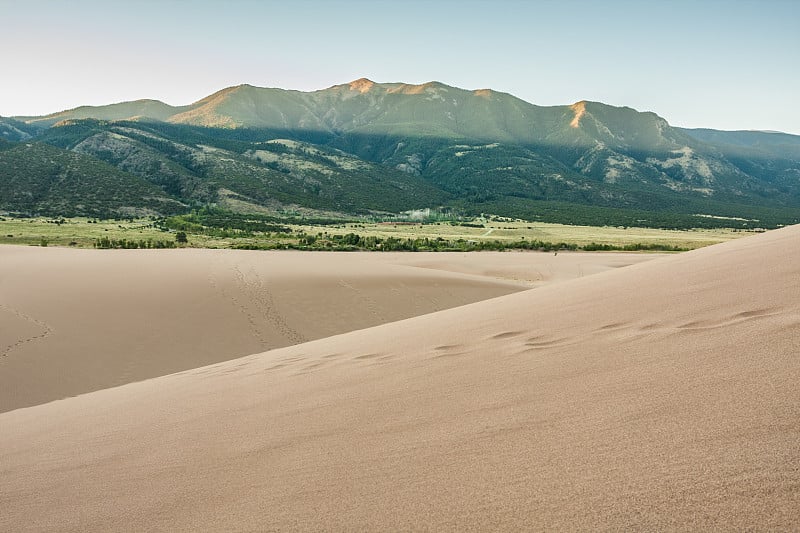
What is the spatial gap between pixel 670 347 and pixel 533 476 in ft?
7.40

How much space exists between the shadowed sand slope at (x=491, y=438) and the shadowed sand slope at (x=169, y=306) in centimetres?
701

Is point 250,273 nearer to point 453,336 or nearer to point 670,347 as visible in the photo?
point 453,336

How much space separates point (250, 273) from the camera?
2680 cm

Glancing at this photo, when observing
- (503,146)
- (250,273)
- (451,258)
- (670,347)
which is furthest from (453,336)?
(503,146)

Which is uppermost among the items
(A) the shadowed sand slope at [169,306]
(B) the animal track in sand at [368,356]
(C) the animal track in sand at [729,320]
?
(C) the animal track in sand at [729,320]

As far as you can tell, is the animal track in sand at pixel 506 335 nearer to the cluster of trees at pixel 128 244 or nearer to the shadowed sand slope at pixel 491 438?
the shadowed sand slope at pixel 491 438

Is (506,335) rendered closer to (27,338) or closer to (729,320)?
(729,320)

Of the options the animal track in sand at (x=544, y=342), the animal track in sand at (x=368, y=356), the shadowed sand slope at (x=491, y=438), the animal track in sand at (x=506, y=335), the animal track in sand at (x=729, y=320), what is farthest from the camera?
the animal track in sand at (x=368, y=356)

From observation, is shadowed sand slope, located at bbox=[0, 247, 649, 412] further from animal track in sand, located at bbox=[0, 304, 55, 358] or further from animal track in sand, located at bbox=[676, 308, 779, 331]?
animal track in sand, located at bbox=[676, 308, 779, 331]

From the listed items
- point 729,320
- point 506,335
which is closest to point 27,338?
point 506,335

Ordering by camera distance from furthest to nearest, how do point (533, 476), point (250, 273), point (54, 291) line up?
point (250, 273) < point (54, 291) < point (533, 476)

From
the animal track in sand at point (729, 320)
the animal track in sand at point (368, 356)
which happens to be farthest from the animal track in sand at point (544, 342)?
the animal track in sand at point (368, 356)

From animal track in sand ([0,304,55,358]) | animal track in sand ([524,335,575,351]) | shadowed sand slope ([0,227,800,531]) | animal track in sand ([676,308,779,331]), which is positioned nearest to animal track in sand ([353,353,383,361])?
shadowed sand slope ([0,227,800,531])

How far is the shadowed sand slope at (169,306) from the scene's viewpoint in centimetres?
1262
